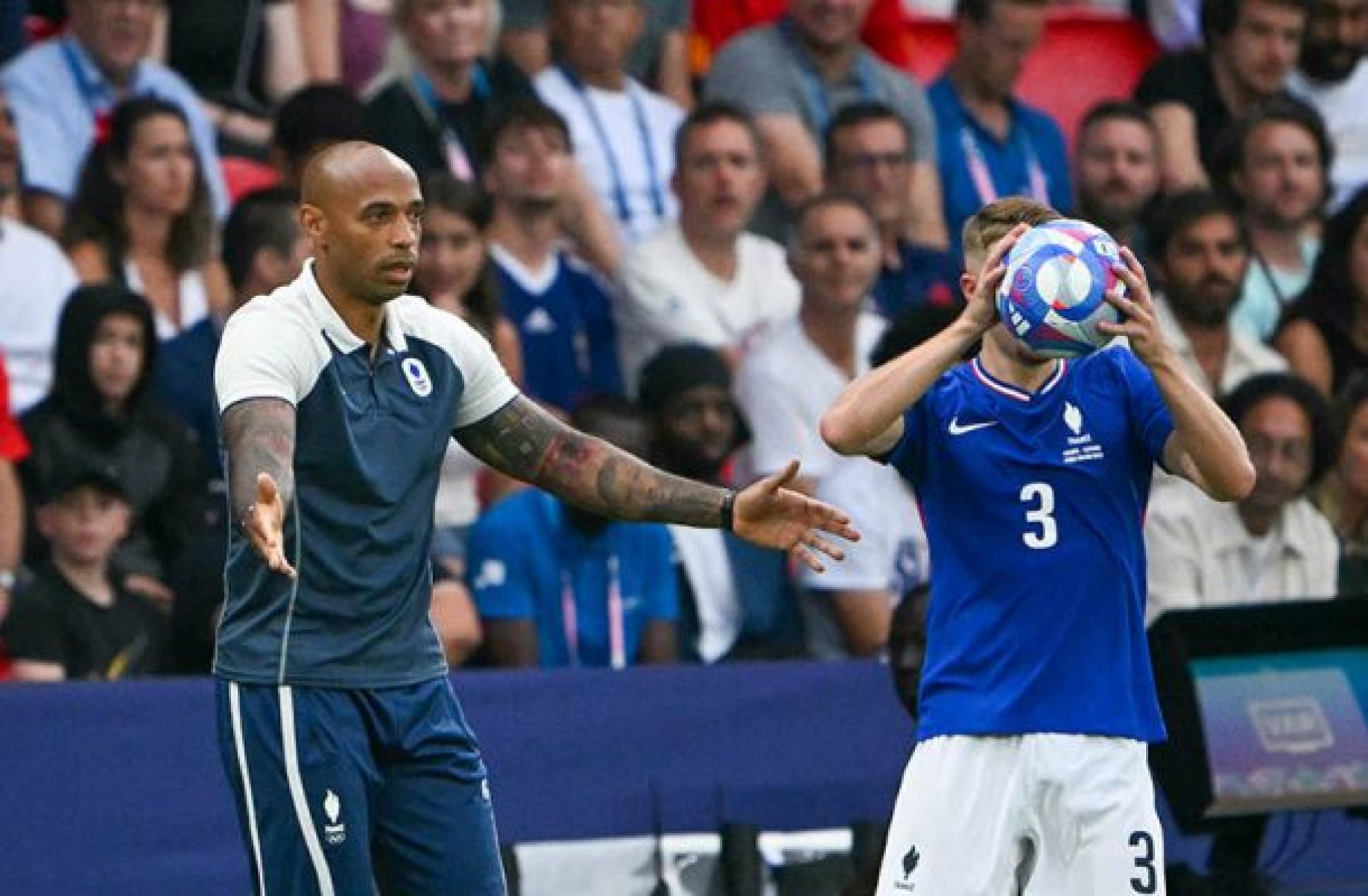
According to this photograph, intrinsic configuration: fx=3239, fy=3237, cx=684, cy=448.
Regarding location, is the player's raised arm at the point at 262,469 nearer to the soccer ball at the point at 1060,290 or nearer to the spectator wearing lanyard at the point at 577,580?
the soccer ball at the point at 1060,290

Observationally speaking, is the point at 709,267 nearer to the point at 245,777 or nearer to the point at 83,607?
the point at 83,607

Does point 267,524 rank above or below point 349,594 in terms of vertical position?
above

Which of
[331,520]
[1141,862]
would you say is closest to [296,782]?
[331,520]

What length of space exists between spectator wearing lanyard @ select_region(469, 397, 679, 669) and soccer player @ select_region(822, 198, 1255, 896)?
3321 mm

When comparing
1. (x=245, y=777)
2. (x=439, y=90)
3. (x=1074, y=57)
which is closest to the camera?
(x=245, y=777)

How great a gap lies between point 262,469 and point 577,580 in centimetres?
429

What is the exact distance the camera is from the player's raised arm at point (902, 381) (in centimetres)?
777

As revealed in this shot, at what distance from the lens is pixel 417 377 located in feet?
25.9

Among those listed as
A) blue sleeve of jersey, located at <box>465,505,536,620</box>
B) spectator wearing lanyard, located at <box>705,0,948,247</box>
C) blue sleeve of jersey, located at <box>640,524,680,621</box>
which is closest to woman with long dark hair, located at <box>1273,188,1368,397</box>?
spectator wearing lanyard, located at <box>705,0,948,247</box>

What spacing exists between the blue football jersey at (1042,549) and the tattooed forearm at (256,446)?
1.68m

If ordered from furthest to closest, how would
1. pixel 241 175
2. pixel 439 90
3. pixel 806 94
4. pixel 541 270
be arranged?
pixel 806 94 < pixel 439 90 < pixel 241 175 < pixel 541 270

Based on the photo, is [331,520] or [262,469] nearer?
[262,469]

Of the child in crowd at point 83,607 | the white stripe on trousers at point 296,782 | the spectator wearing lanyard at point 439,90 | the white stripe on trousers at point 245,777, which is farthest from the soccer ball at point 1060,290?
the spectator wearing lanyard at point 439,90

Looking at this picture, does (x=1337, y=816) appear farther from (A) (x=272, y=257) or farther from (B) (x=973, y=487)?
(A) (x=272, y=257)
